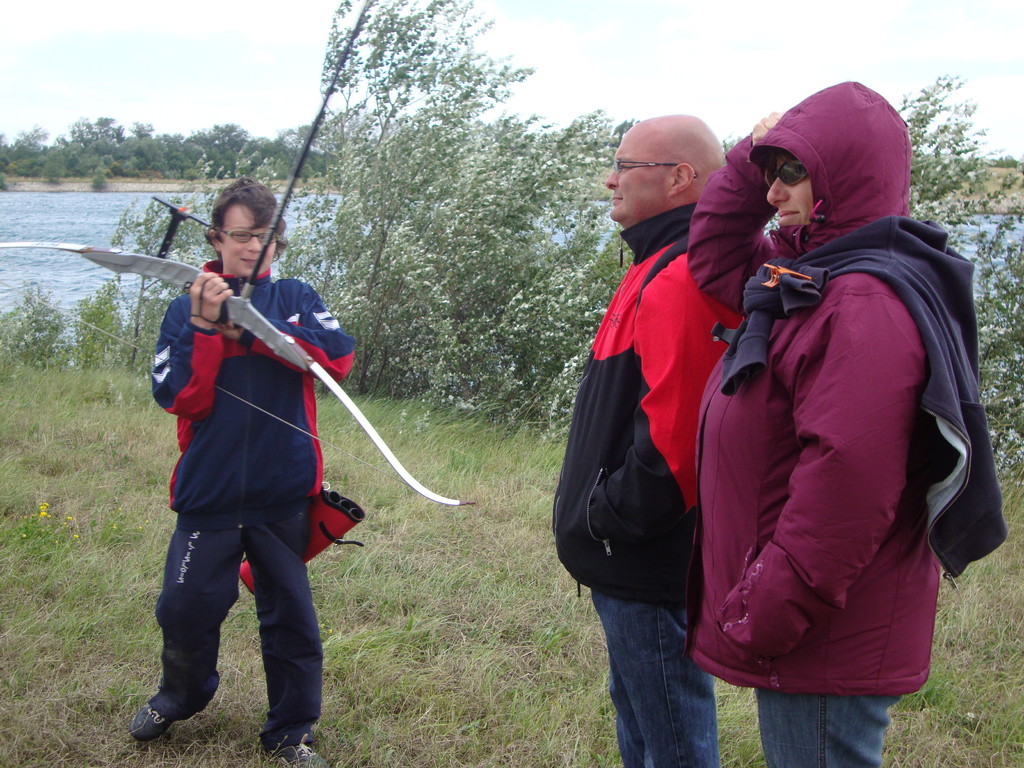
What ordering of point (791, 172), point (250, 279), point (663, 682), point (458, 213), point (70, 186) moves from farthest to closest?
point (458, 213) < point (70, 186) < point (250, 279) < point (663, 682) < point (791, 172)

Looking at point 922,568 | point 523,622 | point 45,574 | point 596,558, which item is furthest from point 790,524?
point 45,574

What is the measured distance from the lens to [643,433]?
2086 mm

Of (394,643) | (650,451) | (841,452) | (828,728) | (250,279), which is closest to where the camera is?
(841,452)

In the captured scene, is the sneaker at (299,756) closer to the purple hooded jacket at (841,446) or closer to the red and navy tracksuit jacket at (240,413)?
the red and navy tracksuit jacket at (240,413)

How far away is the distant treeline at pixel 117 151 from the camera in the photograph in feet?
10.1

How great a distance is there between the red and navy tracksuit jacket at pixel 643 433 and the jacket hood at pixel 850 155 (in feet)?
1.42

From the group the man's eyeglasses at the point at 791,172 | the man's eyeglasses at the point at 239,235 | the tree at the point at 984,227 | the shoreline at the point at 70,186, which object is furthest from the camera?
the tree at the point at 984,227

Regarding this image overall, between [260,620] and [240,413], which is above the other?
[240,413]

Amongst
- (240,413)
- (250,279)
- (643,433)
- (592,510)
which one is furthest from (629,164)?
(240,413)

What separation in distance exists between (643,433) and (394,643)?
6.67 feet

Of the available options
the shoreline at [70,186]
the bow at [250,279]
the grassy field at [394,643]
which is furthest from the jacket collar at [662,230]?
the shoreline at [70,186]

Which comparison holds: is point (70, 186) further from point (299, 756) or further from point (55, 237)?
point (55, 237)

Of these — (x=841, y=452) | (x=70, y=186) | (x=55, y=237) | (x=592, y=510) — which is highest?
(x=70, y=186)

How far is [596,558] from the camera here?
2.24 metres
